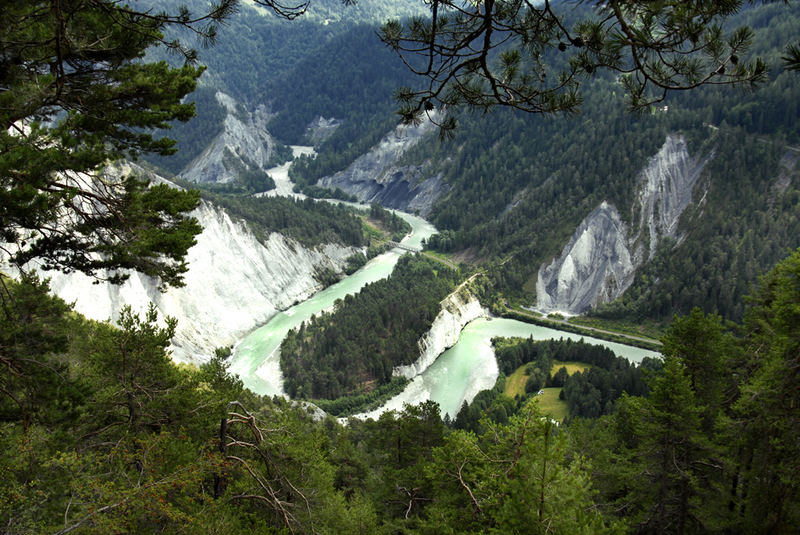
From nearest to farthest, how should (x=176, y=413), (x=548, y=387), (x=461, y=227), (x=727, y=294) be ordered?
(x=176, y=413)
(x=548, y=387)
(x=727, y=294)
(x=461, y=227)

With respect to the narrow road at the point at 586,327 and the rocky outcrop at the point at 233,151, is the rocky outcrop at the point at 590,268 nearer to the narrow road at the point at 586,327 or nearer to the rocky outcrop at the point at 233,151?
the narrow road at the point at 586,327

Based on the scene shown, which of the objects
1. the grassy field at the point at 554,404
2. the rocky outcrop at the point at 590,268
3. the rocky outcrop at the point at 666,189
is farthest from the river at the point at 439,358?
the rocky outcrop at the point at 666,189

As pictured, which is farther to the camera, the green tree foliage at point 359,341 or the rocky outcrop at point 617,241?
the rocky outcrop at point 617,241

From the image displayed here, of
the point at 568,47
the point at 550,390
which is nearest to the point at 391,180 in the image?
the point at 550,390

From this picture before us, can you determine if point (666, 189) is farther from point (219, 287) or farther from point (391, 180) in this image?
point (391, 180)

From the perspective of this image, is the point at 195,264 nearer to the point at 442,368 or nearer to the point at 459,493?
the point at 442,368

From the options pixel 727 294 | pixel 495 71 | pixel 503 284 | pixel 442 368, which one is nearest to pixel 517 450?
pixel 495 71
